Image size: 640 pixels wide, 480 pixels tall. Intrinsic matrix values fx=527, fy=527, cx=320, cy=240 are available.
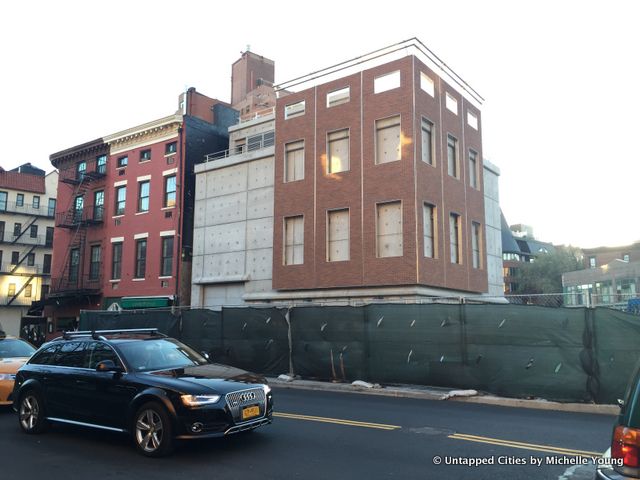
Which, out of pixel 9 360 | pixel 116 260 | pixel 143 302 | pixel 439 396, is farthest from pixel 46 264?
pixel 439 396

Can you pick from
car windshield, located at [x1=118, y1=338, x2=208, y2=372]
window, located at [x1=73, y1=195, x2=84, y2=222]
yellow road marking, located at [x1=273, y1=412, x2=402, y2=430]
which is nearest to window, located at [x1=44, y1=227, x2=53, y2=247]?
window, located at [x1=73, y1=195, x2=84, y2=222]

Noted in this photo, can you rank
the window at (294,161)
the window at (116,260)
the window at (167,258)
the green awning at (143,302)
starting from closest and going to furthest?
the window at (294,161)
the green awning at (143,302)
the window at (167,258)
the window at (116,260)

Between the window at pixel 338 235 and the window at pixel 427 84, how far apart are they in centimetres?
627

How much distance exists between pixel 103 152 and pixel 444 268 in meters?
24.3

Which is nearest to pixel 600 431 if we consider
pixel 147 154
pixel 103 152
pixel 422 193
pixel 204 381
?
pixel 204 381

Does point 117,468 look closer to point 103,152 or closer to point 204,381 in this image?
point 204,381

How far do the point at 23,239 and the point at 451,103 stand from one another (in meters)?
52.2

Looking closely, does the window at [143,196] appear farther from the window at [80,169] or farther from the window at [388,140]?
the window at [388,140]

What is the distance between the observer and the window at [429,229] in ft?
71.5

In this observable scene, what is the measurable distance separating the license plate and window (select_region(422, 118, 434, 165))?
56.1 feet

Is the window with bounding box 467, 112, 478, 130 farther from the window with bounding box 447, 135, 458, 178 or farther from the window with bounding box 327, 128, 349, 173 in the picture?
the window with bounding box 327, 128, 349, 173

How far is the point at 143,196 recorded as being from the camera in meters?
32.3

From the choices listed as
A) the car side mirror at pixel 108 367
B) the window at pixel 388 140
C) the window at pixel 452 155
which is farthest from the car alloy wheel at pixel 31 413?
the window at pixel 452 155

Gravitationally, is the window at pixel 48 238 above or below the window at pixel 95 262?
Result: above
